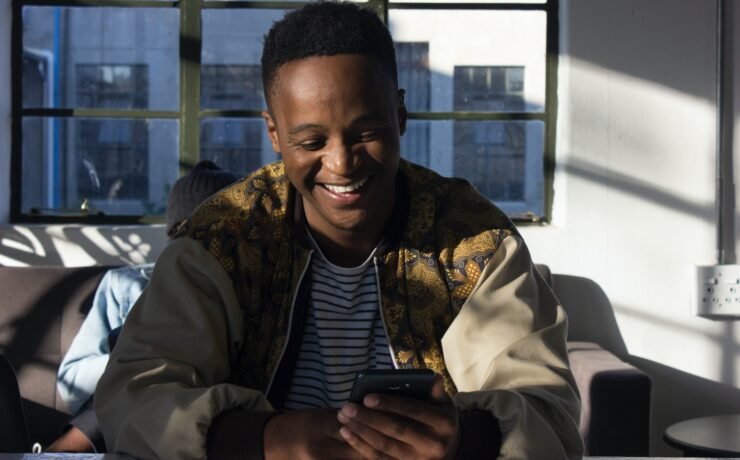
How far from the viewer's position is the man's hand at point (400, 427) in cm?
122

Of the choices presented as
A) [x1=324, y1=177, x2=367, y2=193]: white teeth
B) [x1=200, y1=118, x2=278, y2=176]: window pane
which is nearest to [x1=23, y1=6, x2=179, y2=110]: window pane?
[x1=200, y1=118, x2=278, y2=176]: window pane

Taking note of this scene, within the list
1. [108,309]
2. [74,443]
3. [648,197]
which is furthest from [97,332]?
[648,197]

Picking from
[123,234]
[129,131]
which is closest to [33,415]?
[123,234]

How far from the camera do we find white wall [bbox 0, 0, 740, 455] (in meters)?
3.91

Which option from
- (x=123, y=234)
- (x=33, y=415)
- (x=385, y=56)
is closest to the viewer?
(x=385, y=56)

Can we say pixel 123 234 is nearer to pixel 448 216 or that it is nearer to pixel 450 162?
pixel 450 162

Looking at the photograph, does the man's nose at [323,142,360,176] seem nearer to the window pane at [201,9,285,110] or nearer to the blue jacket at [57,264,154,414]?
the blue jacket at [57,264,154,414]

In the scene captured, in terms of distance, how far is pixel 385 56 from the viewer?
148 cm

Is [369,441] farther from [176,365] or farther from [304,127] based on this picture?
[304,127]

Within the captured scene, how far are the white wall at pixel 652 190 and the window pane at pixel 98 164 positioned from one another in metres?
1.45

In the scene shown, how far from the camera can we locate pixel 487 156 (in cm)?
411

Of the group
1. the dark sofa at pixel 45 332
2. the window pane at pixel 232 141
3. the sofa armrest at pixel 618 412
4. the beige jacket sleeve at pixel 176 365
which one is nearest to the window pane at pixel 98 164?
the window pane at pixel 232 141

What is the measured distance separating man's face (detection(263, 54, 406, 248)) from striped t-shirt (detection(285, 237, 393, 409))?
0.08m

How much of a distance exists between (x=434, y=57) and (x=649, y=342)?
53.8 inches
